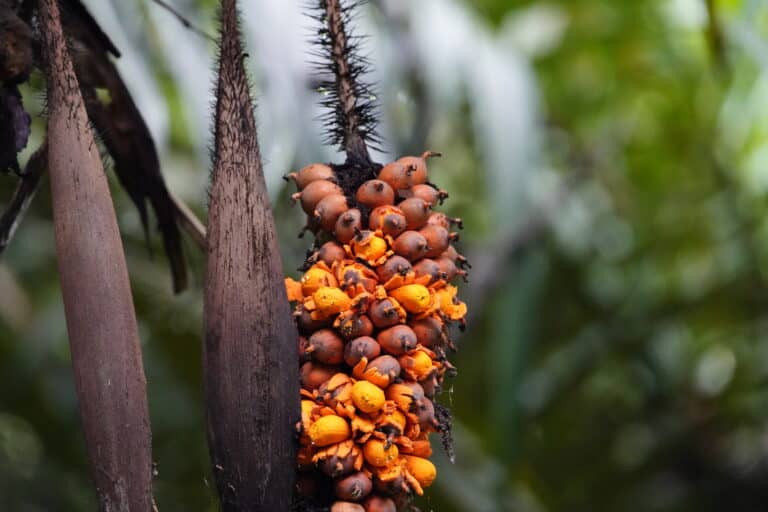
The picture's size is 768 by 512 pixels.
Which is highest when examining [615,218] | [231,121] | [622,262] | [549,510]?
[615,218]

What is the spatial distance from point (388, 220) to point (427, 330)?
77 millimetres

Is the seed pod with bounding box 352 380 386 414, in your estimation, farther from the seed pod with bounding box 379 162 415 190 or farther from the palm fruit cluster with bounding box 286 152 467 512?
the seed pod with bounding box 379 162 415 190

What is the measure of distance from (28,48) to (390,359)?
1.10ft

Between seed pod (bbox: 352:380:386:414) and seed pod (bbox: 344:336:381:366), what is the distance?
0.6 inches

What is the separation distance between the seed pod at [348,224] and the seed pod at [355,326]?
0.06 metres

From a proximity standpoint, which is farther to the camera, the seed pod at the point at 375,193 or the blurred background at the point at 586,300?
the blurred background at the point at 586,300

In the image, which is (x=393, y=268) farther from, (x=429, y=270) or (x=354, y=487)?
(x=354, y=487)

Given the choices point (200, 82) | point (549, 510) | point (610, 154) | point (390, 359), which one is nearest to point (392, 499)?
point (390, 359)

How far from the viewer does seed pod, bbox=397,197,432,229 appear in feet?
2.15

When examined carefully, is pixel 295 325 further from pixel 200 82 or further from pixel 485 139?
pixel 485 139

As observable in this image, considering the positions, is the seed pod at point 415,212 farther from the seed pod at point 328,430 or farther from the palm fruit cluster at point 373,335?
the seed pod at point 328,430

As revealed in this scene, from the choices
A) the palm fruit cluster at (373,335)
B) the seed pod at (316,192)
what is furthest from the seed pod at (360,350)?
the seed pod at (316,192)

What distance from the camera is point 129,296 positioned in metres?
0.58

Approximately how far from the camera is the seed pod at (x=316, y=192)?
665 mm
